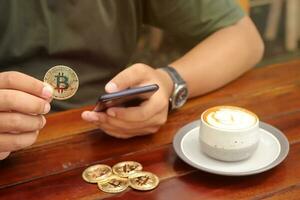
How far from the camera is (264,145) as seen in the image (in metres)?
0.90

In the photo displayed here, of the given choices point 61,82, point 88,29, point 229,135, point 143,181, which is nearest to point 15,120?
point 61,82

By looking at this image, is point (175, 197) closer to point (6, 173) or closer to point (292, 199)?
point (292, 199)

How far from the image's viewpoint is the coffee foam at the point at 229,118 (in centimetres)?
82

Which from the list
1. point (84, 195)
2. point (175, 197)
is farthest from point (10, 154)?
point (175, 197)

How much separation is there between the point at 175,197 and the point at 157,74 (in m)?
0.35

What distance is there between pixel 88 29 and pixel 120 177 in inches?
19.4

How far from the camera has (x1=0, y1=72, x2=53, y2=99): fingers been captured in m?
0.80

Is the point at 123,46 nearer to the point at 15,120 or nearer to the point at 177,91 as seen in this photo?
the point at 177,91

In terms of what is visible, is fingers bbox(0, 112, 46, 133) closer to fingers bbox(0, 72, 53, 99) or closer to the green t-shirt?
fingers bbox(0, 72, 53, 99)

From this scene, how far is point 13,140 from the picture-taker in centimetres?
82

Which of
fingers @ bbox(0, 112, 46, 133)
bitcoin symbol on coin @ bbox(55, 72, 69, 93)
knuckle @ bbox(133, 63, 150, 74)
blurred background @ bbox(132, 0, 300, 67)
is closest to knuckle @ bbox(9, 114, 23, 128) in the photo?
fingers @ bbox(0, 112, 46, 133)

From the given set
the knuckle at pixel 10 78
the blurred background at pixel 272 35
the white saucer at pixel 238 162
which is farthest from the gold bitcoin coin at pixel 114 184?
the blurred background at pixel 272 35

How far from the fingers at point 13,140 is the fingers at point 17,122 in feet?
0.05

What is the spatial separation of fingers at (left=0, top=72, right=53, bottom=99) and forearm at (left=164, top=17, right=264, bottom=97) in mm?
419
